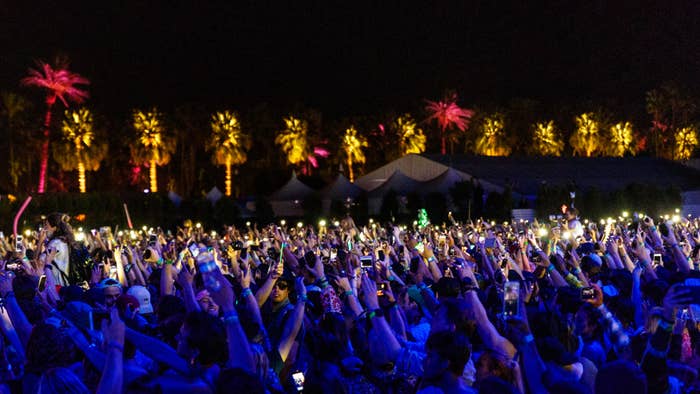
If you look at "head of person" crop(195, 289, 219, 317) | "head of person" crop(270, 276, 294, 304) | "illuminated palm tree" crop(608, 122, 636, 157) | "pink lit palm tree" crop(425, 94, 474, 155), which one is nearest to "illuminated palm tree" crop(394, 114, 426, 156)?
"pink lit palm tree" crop(425, 94, 474, 155)

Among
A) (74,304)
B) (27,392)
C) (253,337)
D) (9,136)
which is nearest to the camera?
(27,392)

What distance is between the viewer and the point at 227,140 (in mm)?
64625

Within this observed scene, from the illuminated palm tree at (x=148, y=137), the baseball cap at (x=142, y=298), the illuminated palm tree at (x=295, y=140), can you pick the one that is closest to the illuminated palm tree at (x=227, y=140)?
the illuminated palm tree at (x=148, y=137)

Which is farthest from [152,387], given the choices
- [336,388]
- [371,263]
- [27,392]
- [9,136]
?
[9,136]

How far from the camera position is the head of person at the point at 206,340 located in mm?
4273

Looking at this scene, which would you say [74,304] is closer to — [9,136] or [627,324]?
[627,324]

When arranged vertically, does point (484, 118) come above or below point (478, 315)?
above

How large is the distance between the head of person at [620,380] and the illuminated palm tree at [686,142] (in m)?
89.1

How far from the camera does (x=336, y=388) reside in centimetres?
430

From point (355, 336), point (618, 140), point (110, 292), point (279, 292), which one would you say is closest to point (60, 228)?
point (110, 292)

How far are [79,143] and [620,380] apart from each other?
56327mm

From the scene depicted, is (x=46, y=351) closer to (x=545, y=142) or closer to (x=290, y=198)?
(x=290, y=198)

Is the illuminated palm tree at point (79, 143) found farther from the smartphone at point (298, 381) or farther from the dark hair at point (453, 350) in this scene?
the dark hair at point (453, 350)

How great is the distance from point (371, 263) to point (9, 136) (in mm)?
61122
